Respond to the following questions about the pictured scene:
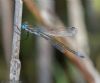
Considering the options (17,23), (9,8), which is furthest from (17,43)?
(9,8)

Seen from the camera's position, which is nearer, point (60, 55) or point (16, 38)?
point (16, 38)

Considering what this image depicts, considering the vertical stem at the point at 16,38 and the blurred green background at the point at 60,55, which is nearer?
→ the vertical stem at the point at 16,38

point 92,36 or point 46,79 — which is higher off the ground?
point 92,36

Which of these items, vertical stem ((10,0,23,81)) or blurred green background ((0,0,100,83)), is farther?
blurred green background ((0,0,100,83))

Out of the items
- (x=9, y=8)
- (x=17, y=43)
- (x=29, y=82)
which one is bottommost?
(x=29, y=82)

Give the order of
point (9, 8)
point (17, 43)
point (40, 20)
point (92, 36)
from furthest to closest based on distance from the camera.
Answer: point (92, 36)
point (9, 8)
point (40, 20)
point (17, 43)

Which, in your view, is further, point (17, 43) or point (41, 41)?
point (41, 41)

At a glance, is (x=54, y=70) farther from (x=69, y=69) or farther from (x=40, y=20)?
(x=40, y=20)

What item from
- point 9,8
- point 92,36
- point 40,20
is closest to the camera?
point 40,20

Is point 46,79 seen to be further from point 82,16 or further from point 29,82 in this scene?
point 82,16
